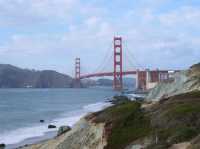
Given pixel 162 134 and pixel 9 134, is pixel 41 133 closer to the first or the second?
pixel 9 134

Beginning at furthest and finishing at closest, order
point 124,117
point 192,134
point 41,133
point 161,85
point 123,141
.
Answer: point 41,133, point 161,85, point 124,117, point 123,141, point 192,134

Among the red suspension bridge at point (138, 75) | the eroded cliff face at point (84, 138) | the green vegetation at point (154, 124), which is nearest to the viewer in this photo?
the green vegetation at point (154, 124)

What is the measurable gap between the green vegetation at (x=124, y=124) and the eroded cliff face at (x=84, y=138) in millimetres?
380

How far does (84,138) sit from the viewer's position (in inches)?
703

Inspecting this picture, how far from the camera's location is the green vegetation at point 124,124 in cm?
1570

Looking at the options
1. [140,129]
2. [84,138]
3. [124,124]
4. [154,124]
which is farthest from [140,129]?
[84,138]

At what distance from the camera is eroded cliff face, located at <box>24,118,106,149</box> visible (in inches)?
664

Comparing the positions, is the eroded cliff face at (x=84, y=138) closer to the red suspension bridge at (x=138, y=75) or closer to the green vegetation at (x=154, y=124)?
the green vegetation at (x=154, y=124)

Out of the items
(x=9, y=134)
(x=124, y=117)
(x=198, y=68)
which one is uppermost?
(x=198, y=68)

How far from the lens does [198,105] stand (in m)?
16.0

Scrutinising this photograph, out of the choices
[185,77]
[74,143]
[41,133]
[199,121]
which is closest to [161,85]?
[185,77]

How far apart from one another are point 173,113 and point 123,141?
1939mm

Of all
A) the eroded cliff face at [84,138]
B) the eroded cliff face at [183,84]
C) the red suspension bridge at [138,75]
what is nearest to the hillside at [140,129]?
the eroded cliff face at [84,138]

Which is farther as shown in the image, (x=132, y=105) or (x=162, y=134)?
(x=132, y=105)
